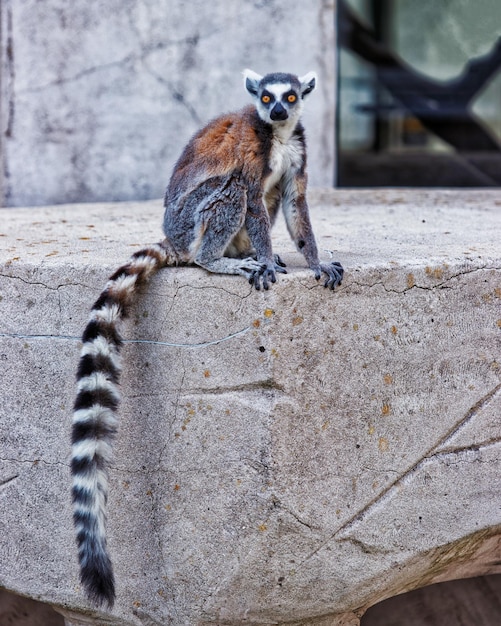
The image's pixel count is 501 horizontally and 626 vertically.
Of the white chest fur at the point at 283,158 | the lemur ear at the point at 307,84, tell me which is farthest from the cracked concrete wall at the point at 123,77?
the white chest fur at the point at 283,158

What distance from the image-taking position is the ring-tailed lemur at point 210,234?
2.33m

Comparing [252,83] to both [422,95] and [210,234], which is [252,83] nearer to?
[210,234]

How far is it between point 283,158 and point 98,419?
921 mm

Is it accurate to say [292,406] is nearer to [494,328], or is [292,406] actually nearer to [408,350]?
[408,350]

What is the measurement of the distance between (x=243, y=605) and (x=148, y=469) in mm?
493

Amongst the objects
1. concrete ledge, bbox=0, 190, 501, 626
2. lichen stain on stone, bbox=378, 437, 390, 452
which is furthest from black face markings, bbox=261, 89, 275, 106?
lichen stain on stone, bbox=378, 437, 390, 452

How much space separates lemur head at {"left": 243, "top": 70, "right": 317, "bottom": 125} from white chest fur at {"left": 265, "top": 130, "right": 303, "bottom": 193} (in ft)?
0.20

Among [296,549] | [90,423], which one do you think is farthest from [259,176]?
[296,549]

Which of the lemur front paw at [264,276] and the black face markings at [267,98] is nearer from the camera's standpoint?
the lemur front paw at [264,276]

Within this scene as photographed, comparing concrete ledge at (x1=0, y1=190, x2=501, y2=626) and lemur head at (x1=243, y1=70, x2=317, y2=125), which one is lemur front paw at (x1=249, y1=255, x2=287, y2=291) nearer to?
concrete ledge at (x1=0, y1=190, x2=501, y2=626)

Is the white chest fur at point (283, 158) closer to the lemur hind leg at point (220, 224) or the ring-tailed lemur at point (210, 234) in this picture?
the ring-tailed lemur at point (210, 234)

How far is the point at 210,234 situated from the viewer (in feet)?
8.33

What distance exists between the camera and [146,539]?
8.72ft

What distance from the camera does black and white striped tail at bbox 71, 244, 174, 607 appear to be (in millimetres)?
2279
